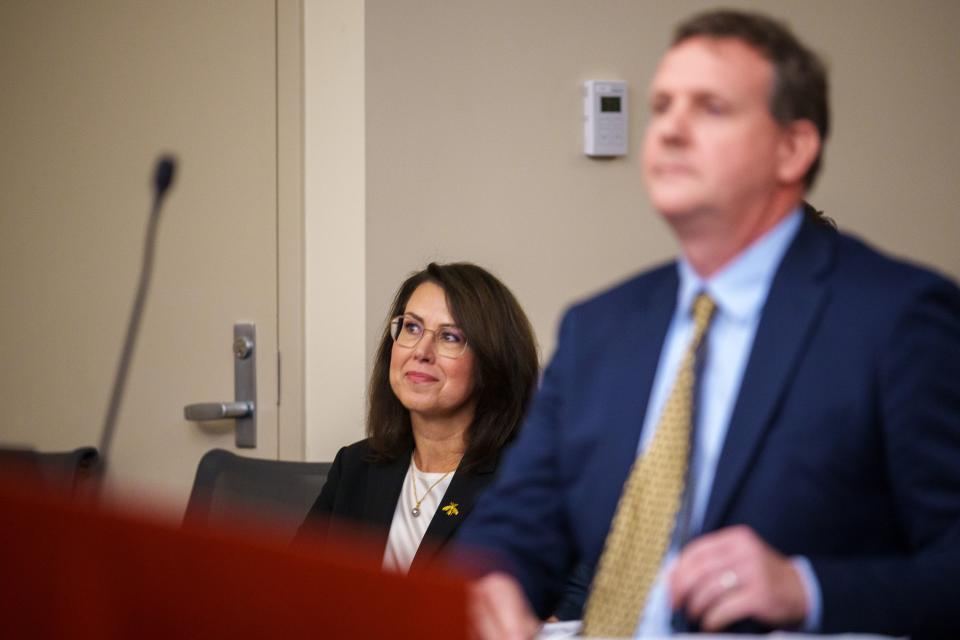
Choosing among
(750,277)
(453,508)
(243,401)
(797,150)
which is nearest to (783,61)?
(797,150)

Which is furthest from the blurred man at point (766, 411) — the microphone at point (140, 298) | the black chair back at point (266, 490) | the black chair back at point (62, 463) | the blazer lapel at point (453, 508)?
the black chair back at point (62, 463)

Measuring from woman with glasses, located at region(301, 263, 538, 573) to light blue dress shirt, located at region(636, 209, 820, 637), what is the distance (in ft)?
4.79

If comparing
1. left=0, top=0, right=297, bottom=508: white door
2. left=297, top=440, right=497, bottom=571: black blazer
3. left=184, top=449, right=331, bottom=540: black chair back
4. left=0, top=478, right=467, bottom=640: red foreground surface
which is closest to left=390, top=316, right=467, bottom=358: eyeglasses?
left=297, top=440, right=497, bottom=571: black blazer

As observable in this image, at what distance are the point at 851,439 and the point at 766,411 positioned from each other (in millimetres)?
70

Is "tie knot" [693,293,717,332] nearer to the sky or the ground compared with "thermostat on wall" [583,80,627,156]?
nearer to the ground

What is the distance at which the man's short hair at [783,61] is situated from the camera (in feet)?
3.44

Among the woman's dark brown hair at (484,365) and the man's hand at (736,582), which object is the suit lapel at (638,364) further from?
the woman's dark brown hair at (484,365)

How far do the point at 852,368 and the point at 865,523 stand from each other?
13 centimetres

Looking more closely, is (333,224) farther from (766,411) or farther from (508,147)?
(766,411)

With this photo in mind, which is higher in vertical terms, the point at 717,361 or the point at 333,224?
the point at 333,224

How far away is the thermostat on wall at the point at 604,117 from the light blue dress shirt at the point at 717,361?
1882 millimetres

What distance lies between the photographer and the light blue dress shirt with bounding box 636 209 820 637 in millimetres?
1070

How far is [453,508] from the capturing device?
246 cm

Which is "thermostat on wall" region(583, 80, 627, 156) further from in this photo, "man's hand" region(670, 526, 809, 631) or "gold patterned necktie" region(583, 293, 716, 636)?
"man's hand" region(670, 526, 809, 631)
